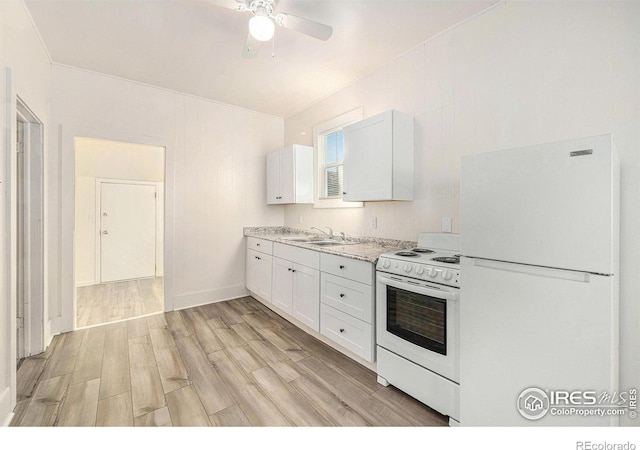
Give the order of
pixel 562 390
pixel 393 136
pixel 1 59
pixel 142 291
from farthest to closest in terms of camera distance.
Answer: pixel 142 291, pixel 393 136, pixel 1 59, pixel 562 390

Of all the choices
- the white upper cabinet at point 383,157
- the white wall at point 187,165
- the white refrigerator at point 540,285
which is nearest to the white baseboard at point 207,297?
the white wall at point 187,165

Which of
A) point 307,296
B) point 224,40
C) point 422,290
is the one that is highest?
point 224,40

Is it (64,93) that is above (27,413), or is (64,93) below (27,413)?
A: above

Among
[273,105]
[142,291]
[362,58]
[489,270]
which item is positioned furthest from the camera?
[142,291]

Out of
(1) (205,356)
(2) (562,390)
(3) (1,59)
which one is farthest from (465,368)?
(3) (1,59)

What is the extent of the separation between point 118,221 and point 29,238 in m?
2.63

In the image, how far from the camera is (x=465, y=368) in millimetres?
1466

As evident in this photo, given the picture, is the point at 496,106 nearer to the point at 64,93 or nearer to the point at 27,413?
the point at 27,413

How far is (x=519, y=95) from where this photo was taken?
1848 millimetres

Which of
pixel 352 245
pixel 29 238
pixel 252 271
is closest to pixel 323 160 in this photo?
pixel 352 245

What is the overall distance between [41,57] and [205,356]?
2.95 meters

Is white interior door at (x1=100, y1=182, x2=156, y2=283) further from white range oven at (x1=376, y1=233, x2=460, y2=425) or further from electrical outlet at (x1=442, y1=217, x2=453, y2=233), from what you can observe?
electrical outlet at (x1=442, y1=217, x2=453, y2=233)

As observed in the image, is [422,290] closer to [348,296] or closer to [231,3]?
[348,296]

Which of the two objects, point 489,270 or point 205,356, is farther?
point 205,356
